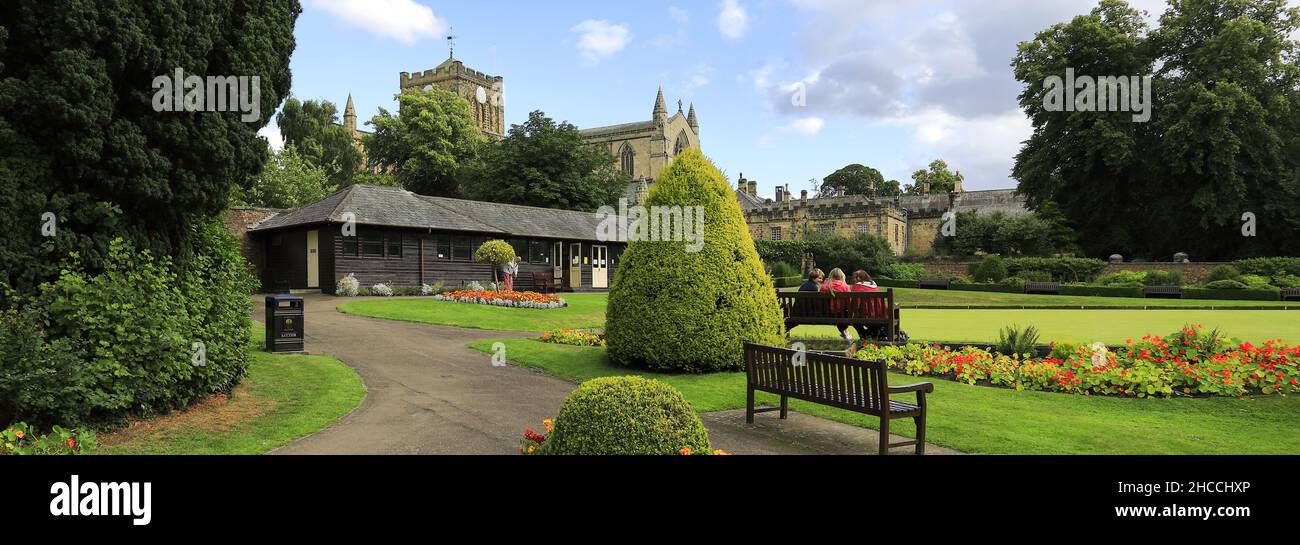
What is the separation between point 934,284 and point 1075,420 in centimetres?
3565

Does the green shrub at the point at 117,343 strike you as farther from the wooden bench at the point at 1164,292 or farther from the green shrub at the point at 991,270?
the green shrub at the point at 991,270

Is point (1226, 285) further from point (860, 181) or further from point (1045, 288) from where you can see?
point (860, 181)

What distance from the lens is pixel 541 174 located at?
5488cm

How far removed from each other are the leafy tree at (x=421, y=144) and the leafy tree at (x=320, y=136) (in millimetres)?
3471

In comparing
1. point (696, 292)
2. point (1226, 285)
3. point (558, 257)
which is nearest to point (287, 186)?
point (558, 257)

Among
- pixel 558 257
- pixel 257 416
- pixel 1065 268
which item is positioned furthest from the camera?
pixel 1065 268

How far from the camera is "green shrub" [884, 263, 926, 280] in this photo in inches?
1903

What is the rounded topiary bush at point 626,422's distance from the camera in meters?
4.70

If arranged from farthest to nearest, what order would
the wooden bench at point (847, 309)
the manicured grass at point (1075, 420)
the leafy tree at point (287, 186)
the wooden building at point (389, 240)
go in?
the leafy tree at point (287, 186) < the wooden building at point (389, 240) < the wooden bench at point (847, 309) < the manicured grass at point (1075, 420)

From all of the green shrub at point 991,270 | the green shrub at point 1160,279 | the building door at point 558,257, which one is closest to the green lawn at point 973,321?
the building door at point 558,257

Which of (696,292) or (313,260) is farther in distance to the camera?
(313,260)
